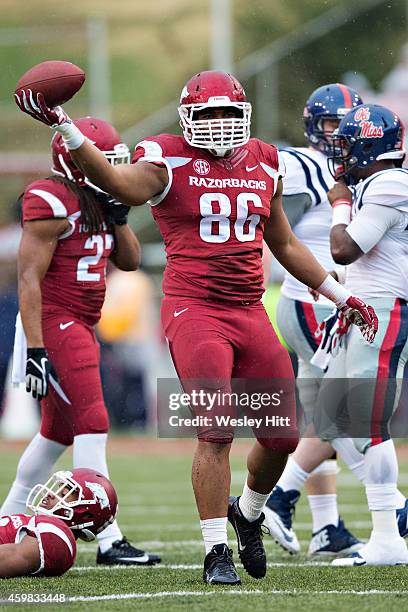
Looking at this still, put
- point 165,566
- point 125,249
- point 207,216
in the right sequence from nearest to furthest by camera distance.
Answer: point 207,216, point 165,566, point 125,249

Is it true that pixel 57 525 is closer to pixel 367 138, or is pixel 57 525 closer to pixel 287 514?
pixel 287 514

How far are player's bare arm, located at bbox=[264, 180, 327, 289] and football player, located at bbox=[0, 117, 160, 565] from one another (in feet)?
3.02

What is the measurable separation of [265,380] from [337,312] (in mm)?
807

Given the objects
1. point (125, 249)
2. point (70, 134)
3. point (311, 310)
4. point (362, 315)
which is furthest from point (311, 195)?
point (70, 134)

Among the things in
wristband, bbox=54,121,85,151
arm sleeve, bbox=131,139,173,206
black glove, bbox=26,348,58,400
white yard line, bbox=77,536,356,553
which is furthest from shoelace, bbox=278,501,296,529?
wristband, bbox=54,121,85,151

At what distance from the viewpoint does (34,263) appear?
5375 millimetres

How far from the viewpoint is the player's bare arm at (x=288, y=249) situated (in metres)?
4.96

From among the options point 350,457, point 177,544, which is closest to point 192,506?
point 177,544

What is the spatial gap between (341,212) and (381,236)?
0.23 meters

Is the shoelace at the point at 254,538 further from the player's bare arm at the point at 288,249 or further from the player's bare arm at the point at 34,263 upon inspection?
the player's bare arm at the point at 34,263

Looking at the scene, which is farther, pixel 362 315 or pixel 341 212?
pixel 341 212

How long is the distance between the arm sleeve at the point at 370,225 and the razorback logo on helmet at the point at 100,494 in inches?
56.5

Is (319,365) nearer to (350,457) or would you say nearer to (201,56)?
(350,457)

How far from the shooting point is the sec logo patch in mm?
4645
